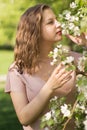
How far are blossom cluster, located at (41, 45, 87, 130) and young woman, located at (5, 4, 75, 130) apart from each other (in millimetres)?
Answer: 224

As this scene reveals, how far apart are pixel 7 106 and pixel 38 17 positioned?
10.5 m

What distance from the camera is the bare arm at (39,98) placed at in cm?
256

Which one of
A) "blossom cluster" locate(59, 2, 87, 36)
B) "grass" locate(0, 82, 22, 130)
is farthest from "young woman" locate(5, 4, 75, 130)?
"grass" locate(0, 82, 22, 130)

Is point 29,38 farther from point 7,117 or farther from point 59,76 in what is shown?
point 7,117

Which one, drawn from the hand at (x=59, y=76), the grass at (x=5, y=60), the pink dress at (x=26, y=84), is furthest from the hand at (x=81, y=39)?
the grass at (x=5, y=60)

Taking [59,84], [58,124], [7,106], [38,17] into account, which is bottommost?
[7,106]

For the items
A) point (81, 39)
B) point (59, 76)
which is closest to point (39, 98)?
point (59, 76)

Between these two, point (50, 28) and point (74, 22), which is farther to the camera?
point (50, 28)

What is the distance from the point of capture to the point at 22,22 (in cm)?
305

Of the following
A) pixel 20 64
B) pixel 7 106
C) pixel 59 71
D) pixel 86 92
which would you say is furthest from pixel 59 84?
pixel 7 106

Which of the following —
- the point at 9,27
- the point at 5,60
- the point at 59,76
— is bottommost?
the point at 5,60

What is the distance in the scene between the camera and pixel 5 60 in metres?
36.0

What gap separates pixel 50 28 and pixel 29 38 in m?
0.19

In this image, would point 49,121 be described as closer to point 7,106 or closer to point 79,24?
point 79,24
